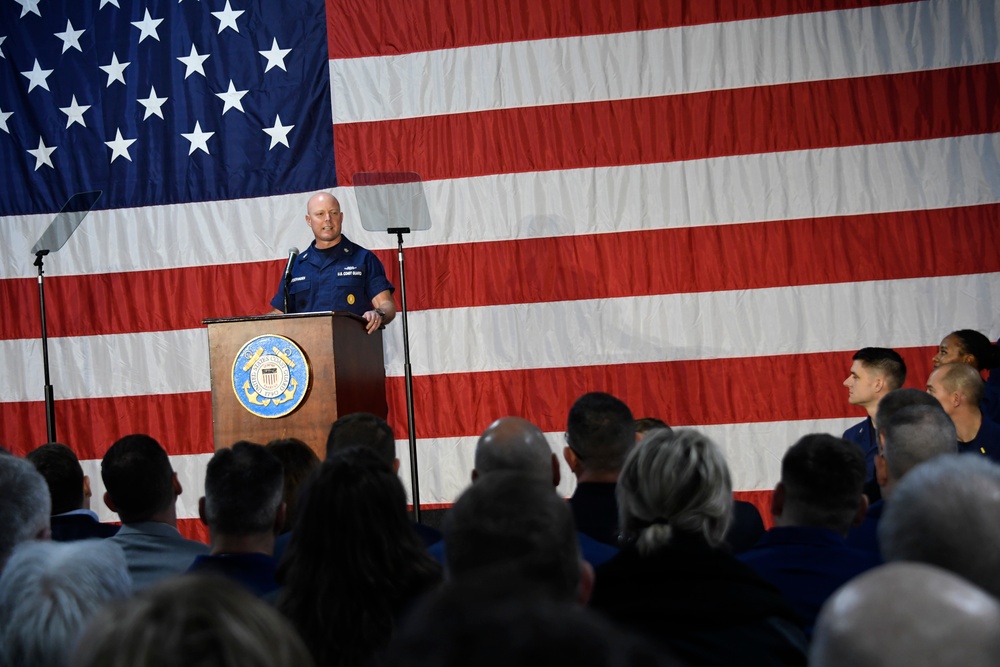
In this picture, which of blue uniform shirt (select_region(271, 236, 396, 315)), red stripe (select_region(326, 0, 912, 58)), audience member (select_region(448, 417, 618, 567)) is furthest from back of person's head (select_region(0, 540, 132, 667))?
red stripe (select_region(326, 0, 912, 58))

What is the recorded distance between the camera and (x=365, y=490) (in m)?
1.61

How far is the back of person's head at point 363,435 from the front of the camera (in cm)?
276

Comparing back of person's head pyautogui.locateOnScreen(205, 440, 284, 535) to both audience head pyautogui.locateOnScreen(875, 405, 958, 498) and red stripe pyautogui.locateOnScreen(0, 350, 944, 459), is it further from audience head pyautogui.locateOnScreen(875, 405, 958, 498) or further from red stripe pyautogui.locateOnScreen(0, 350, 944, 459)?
red stripe pyautogui.locateOnScreen(0, 350, 944, 459)

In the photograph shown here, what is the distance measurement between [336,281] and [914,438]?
9.85 ft

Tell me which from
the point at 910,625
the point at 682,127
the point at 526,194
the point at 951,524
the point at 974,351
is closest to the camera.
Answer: the point at 910,625

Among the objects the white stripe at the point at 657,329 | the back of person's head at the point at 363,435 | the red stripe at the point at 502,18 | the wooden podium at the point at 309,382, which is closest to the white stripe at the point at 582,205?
the white stripe at the point at 657,329

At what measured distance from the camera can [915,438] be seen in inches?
98.0

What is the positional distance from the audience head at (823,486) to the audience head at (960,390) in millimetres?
2043

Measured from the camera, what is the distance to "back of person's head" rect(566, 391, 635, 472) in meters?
2.77

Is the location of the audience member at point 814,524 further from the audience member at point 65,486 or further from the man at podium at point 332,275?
the man at podium at point 332,275

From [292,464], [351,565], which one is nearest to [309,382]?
[292,464]

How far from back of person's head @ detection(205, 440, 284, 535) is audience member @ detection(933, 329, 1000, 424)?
10.6 ft

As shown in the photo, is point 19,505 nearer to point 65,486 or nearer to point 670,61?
point 65,486

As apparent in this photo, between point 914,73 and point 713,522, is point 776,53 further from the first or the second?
point 713,522
